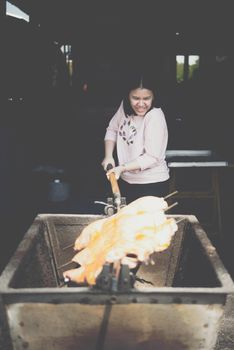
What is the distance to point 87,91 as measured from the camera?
650 inches

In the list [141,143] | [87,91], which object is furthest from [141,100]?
[87,91]

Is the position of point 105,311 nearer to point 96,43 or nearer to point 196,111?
point 196,111

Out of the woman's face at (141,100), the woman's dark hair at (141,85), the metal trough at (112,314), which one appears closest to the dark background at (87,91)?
the woman's dark hair at (141,85)

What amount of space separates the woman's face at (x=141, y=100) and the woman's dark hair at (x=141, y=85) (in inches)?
1.4

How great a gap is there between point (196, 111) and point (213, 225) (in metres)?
8.86

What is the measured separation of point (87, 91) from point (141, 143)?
1315 centimetres

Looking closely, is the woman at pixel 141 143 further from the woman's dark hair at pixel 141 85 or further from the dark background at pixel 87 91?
the dark background at pixel 87 91

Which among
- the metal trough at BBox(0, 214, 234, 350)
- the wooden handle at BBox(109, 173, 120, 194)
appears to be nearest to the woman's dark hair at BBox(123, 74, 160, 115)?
the wooden handle at BBox(109, 173, 120, 194)

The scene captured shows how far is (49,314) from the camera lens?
2078 mm

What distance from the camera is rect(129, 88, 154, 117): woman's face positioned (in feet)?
12.1

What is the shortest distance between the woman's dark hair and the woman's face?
35mm

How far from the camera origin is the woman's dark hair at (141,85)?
3684 mm

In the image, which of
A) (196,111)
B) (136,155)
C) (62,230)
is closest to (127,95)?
(136,155)

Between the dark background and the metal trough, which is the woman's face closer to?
the dark background
